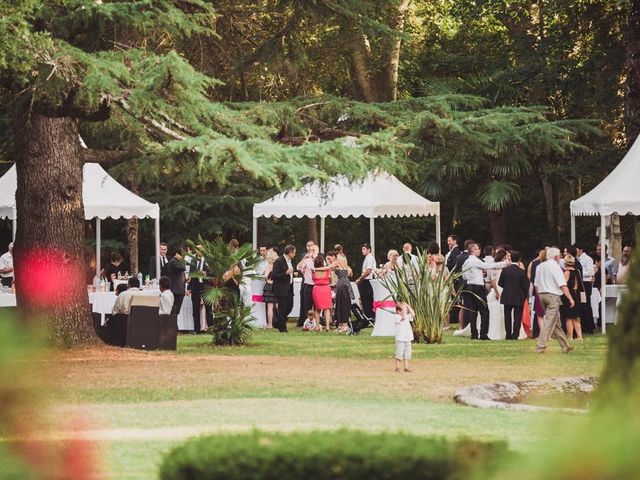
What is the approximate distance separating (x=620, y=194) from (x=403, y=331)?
25.6 ft

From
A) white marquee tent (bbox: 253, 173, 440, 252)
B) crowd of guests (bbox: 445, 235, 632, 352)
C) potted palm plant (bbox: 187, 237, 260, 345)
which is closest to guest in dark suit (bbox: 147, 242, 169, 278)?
white marquee tent (bbox: 253, 173, 440, 252)

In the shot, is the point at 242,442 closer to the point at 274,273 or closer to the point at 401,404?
the point at 401,404

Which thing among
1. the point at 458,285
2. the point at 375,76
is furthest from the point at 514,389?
the point at 375,76

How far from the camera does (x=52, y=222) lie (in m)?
19.5

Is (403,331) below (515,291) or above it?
below

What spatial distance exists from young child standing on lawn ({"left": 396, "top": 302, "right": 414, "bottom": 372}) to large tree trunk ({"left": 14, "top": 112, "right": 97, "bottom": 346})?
17.8 ft

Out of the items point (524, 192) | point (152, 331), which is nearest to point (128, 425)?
point (152, 331)

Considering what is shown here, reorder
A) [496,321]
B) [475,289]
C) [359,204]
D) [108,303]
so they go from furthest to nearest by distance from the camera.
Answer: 1. [359,204]
2. [108,303]
3. [475,289]
4. [496,321]

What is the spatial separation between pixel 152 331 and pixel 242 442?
16289mm

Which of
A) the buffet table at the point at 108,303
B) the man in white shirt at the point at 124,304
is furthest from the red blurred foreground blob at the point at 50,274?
the buffet table at the point at 108,303

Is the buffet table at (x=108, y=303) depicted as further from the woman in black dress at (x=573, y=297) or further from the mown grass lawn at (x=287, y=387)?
the woman in black dress at (x=573, y=297)

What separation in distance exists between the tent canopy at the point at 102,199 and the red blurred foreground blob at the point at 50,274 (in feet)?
18.7

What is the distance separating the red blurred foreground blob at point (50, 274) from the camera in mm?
19453

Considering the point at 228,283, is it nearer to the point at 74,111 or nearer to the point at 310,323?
the point at 310,323
